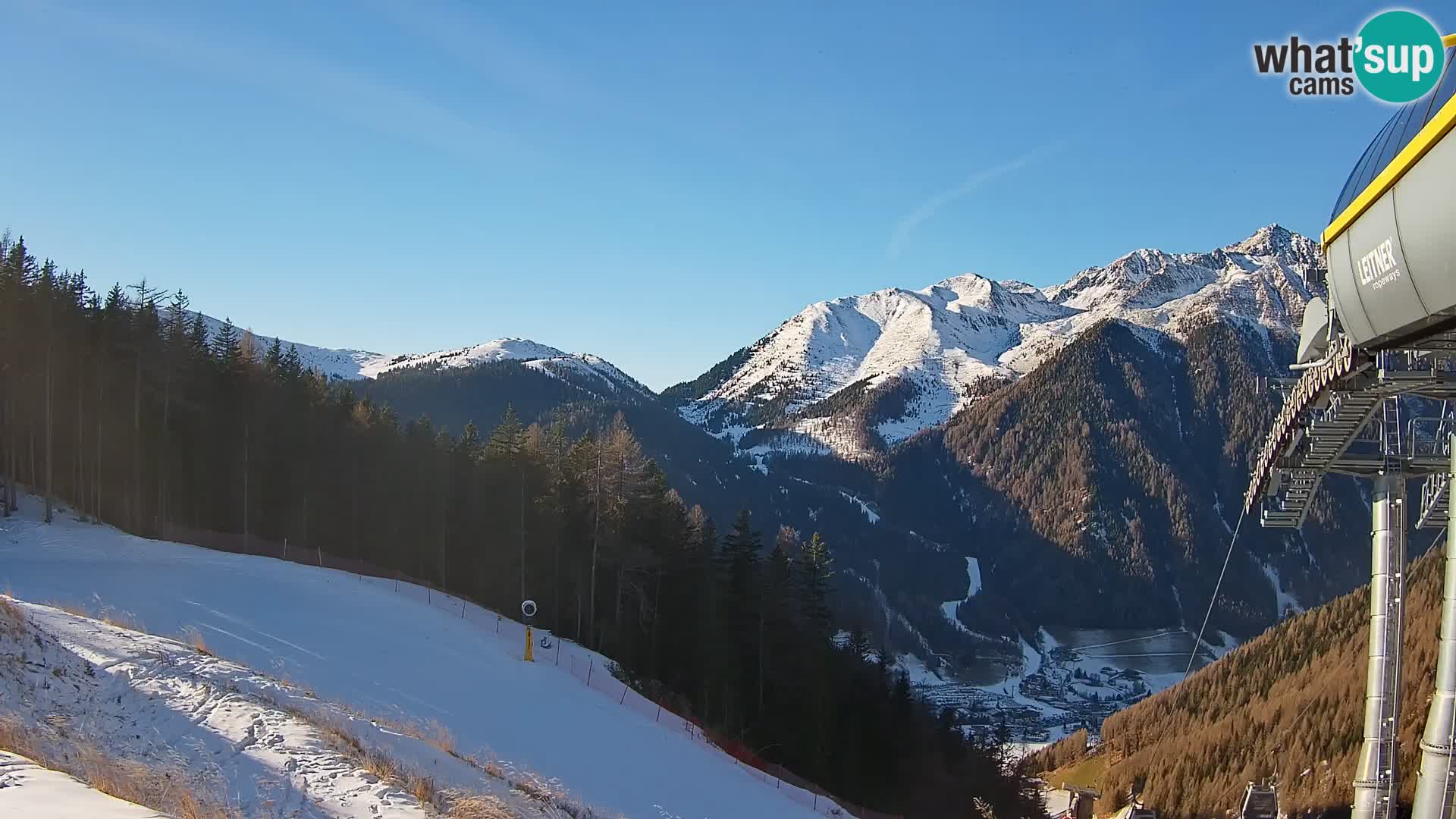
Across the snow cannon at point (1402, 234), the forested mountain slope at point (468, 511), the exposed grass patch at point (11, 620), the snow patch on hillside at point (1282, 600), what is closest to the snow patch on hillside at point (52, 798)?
the exposed grass patch at point (11, 620)

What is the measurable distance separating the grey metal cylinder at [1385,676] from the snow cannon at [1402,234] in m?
8.17

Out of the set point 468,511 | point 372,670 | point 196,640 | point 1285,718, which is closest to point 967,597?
point 468,511

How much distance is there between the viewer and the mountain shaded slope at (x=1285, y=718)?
1934 centimetres

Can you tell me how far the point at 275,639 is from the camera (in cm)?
1903

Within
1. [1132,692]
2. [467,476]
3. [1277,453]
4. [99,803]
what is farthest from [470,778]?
[1132,692]

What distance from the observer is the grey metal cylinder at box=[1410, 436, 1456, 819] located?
11141 millimetres

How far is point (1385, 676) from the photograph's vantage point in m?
14.8

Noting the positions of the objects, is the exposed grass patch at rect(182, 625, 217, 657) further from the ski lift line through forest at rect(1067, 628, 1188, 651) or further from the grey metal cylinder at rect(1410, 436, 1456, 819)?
the ski lift line through forest at rect(1067, 628, 1188, 651)

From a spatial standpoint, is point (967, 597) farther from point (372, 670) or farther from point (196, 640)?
point (196, 640)

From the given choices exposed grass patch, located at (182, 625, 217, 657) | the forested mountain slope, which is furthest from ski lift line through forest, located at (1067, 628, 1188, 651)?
exposed grass patch, located at (182, 625, 217, 657)

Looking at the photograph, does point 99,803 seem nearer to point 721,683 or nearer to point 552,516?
point 721,683

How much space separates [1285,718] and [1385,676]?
325 inches

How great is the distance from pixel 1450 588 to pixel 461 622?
22.1m

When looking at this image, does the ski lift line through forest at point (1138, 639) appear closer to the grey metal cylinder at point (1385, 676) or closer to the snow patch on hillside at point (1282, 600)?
the snow patch on hillside at point (1282, 600)
